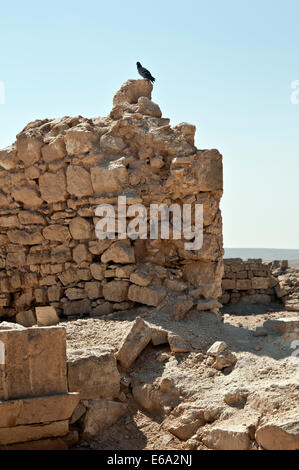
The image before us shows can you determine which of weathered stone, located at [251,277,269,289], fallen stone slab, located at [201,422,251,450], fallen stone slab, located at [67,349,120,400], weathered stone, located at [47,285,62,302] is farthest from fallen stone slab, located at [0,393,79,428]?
weathered stone, located at [251,277,269,289]

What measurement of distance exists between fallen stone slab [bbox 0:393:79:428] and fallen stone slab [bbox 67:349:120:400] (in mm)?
483

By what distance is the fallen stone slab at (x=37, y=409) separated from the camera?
395cm

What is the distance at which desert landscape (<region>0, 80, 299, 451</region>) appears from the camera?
13.4ft

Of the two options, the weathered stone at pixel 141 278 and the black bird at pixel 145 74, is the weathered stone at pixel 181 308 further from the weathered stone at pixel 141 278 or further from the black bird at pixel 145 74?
the black bird at pixel 145 74

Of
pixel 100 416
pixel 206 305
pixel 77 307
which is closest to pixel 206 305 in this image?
pixel 206 305

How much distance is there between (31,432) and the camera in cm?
405

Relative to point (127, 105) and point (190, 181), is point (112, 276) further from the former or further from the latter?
point (127, 105)

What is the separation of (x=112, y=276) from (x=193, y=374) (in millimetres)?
2172

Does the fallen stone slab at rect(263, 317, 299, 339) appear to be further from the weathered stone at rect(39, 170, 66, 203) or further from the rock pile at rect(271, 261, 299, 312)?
the rock pile at rect(271, 261, 299, 312)

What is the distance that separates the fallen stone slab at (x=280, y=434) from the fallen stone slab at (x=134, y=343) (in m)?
1.76

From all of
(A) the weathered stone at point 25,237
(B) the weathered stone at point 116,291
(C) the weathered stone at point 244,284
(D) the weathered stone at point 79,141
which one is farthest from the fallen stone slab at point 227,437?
(C) the weathered stone at point 244,284

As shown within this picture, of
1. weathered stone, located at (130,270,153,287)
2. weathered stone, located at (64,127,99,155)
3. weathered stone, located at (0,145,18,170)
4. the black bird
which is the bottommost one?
weathered stone, located at (130,270,153,287)

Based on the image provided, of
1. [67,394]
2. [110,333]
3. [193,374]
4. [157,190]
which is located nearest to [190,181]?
[157,190]
